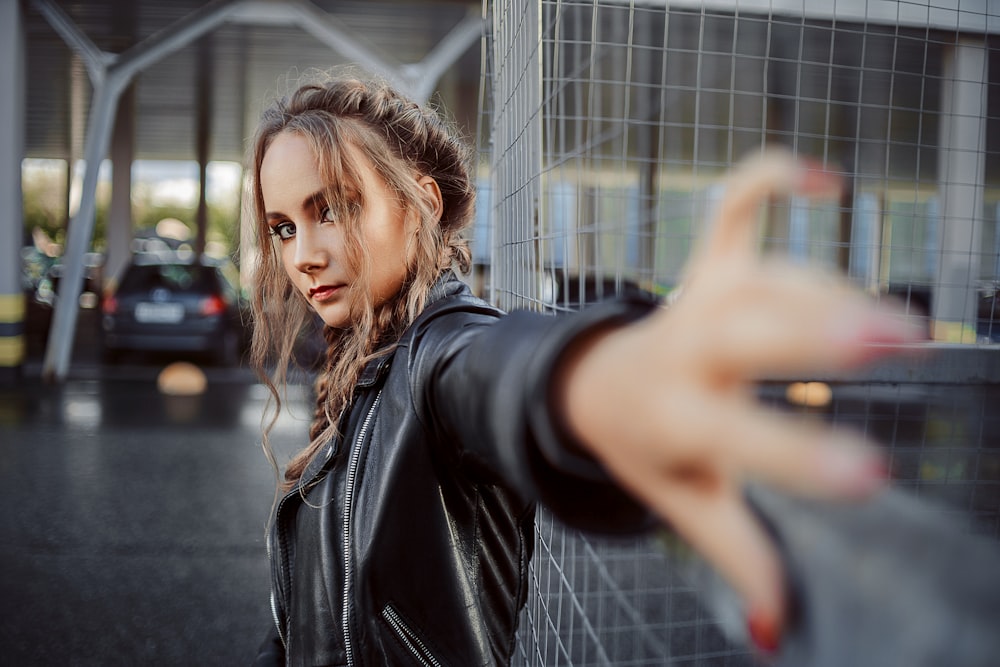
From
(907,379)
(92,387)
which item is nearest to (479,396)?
(907,379)

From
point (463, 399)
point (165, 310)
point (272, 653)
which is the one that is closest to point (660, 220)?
point (463, 399)

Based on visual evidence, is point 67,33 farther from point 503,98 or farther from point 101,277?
point 101,277

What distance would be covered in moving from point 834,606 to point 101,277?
66.1 ft

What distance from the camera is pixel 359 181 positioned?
1141mm

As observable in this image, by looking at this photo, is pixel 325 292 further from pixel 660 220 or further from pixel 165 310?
pixel 165 310

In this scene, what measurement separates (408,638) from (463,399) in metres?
0.47

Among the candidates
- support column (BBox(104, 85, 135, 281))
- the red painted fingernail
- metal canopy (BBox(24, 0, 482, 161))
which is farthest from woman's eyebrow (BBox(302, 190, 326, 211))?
support column (BBox(104, 85, 135, 281))

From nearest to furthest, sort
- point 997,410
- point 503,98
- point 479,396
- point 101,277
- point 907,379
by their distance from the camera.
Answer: point 479,396 → point 503,98 → point 907,379 → point 997,410 → point 101,277

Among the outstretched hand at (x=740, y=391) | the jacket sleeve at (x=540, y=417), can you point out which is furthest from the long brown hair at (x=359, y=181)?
the outstretched hand at (x=740, y=391)

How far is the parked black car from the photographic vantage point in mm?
9067

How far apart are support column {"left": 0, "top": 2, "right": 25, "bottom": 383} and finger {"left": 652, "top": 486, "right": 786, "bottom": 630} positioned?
9.12 m

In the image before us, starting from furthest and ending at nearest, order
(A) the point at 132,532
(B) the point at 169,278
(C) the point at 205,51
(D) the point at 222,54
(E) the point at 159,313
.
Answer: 1. (D) the point at 222,54
2. (C) the point at 205,51
3. (B) the point at 169,278
4. (E) the point at 159,313
5. (A) the point at 132,532

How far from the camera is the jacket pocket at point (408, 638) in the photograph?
1.01 m

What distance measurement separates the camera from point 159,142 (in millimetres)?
18703
